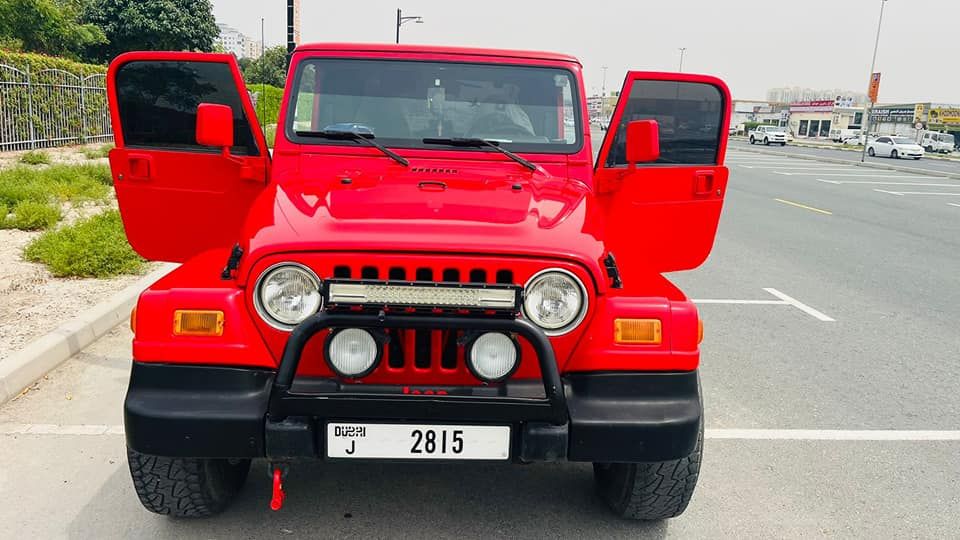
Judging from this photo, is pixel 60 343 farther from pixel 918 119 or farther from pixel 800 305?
pixel 918 119

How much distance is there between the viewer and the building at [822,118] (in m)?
101

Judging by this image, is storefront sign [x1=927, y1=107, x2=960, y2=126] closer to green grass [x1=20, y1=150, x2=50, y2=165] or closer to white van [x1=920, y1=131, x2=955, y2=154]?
white van [x1=920, y1=131, x2=955, y2=154]

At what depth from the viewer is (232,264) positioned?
2982mm

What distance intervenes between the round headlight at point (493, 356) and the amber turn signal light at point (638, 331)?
0.37 meters

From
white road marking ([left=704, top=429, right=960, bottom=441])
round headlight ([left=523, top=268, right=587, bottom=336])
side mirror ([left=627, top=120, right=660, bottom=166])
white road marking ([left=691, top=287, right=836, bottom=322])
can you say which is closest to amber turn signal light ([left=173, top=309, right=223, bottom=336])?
→ round headlight ([left=523, top=268, right=587, bottom=336])

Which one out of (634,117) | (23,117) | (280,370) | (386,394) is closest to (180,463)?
(280,370)

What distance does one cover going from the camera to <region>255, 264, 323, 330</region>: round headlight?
2779 millimetres

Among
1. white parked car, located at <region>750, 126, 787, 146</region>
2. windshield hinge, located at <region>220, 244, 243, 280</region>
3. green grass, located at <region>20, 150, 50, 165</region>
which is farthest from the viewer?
white parked car, located at <region>750, 126, 787, 146</region>

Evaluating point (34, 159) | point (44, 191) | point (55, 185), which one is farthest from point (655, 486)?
point (34, 159)

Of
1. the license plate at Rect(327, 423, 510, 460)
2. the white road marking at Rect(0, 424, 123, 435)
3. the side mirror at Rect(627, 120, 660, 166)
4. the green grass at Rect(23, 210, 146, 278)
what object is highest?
the side mirror at Rect(627, 120, 660, 166)

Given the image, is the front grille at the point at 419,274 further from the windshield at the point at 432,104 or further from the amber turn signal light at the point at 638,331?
the windshield at the point at 432,104

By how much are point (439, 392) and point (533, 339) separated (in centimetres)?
38

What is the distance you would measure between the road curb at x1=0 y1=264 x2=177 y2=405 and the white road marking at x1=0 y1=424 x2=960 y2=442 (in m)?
0.47

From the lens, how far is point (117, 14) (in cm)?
4322
